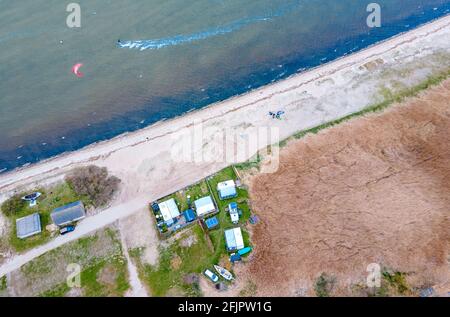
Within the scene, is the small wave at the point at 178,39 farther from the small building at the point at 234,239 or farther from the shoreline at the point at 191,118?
the small building at the point at 234,239

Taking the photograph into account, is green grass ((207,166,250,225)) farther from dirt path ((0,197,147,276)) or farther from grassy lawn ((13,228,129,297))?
grassy lawn ((13,228,129,297))

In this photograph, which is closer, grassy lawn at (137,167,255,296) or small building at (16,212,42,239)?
grassy lawn at (137,167,255,296)

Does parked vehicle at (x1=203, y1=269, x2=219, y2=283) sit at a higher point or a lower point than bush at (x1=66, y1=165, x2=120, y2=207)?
lower

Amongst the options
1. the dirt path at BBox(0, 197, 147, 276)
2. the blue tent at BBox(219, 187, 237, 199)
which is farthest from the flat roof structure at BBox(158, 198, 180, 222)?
the blue tent at BBox(219, 187, 237, 199)

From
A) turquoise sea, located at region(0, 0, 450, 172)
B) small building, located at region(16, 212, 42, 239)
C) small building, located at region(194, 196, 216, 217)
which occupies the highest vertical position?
turquoise sea, located at region(0, 0, 450, 172)

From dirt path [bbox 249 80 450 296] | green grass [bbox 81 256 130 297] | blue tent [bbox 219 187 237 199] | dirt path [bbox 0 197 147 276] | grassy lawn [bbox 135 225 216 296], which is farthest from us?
blue tent [bbox 219 187 237 199]

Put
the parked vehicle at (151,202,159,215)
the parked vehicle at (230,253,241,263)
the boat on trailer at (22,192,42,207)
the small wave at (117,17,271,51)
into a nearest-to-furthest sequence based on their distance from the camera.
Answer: the parked vehicle at (230,253,241,263) < the parked vehicle at (151,202,159,215) < the boat on trailer at (22,192,42,207) < the small wave at (117,17,271,51)

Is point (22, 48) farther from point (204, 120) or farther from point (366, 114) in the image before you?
point (366, 114)
